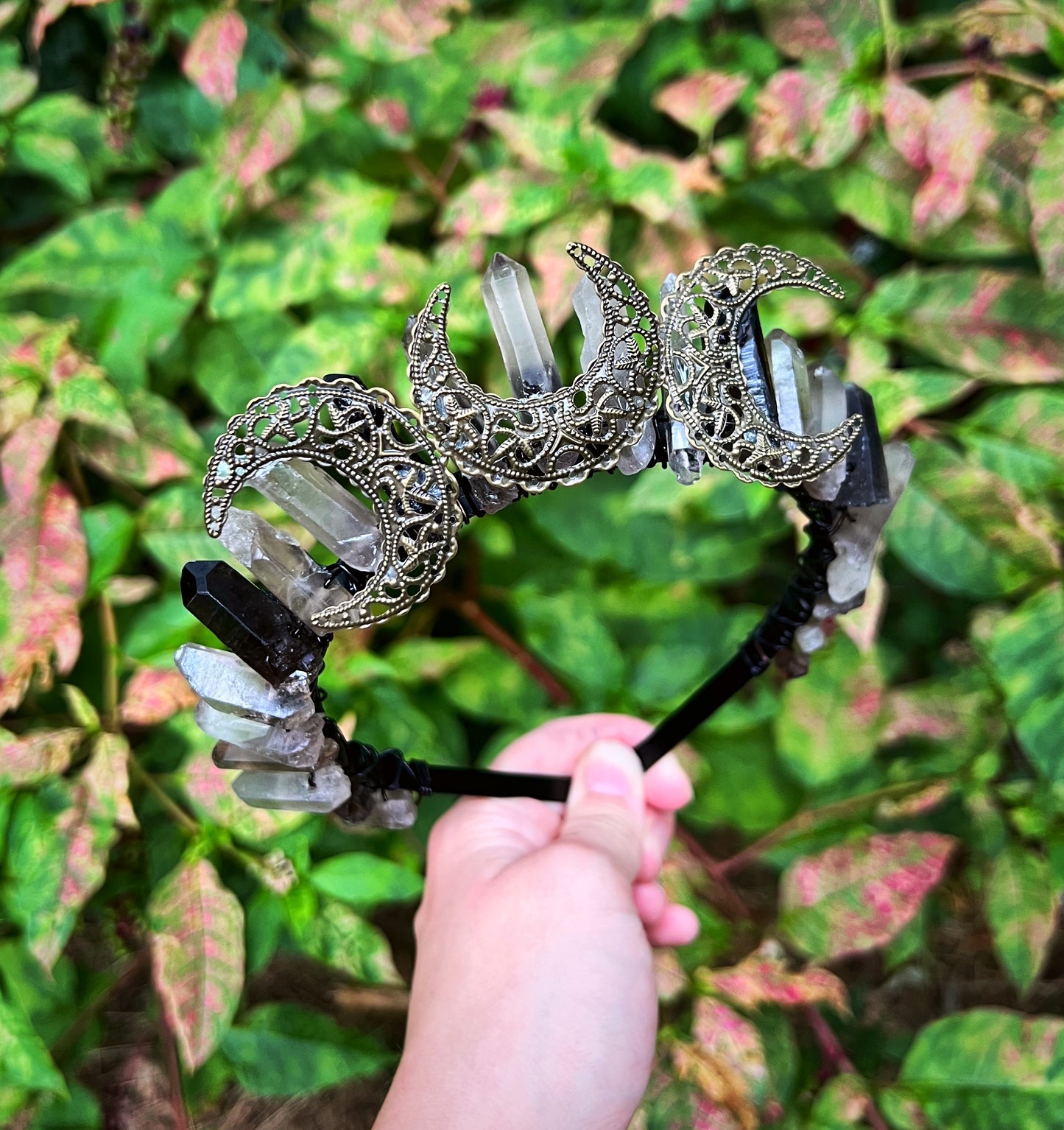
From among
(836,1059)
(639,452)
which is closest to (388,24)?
(639,452)

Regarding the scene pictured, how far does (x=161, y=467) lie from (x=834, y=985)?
695 mm

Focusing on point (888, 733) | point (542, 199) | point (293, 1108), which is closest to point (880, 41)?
point (542, 199)

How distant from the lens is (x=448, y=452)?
48cm

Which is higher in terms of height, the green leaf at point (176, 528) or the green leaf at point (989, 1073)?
the green leaf at point (176, 528)

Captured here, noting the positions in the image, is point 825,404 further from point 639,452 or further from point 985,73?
point 985,73

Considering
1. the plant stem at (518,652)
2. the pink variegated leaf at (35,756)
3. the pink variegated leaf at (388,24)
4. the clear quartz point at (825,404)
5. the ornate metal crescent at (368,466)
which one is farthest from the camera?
the plant stem at (518,652)

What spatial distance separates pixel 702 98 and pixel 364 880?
2.39 feet

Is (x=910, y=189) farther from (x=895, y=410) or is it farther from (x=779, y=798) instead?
(x=779, y=798)

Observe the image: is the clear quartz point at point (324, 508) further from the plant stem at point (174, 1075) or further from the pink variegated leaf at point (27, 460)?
the plant stem at point (174, 1075)

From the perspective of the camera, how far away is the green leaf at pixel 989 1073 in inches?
28.8

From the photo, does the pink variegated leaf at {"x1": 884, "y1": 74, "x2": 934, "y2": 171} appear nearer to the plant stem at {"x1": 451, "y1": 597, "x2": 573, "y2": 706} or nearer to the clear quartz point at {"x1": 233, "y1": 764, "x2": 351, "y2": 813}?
the plant stem at {"x1": 451, "y1": 597, "x2": 573, "y2": 706}

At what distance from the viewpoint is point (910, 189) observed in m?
0.82

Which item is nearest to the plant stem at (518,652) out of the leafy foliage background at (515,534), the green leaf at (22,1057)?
the leafy foliage background at (515,534)

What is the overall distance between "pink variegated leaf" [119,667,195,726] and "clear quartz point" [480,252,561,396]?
1.27ft
